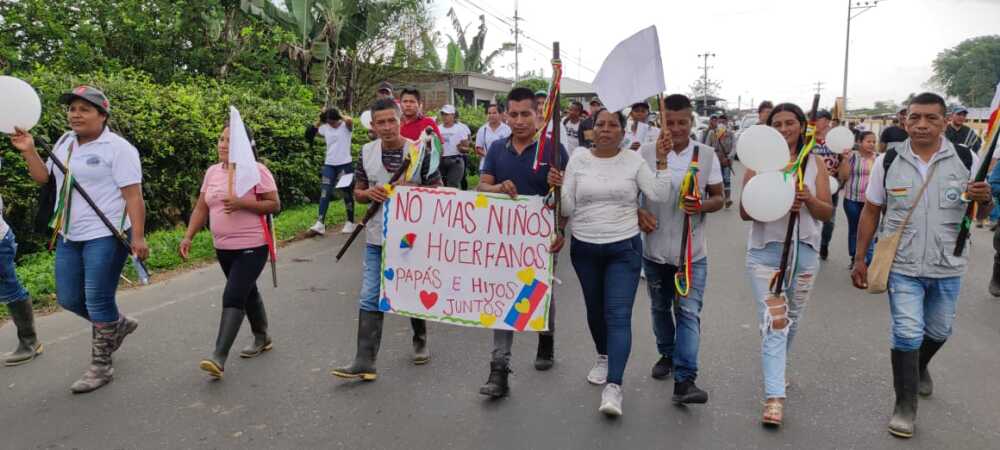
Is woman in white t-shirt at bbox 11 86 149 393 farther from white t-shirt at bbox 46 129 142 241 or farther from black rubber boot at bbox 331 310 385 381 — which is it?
black rubber boot at bbox 331 310 385 381

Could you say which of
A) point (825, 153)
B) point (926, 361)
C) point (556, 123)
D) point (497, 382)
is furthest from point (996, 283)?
point (497, 382)

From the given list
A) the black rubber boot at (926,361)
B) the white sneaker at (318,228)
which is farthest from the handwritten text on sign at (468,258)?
the white sneaker at (318,228)

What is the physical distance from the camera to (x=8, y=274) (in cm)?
438

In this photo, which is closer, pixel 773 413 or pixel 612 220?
pixel 773 413

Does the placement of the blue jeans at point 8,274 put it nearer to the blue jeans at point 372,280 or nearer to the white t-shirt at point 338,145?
the blue jeans at point 372,280

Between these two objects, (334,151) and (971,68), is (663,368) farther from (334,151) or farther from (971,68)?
(971,68)

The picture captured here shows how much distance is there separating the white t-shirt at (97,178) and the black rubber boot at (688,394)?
3495 mm

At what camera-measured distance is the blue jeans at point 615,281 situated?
12.0ft

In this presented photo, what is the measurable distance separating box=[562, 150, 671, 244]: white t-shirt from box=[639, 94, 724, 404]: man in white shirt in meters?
0.14

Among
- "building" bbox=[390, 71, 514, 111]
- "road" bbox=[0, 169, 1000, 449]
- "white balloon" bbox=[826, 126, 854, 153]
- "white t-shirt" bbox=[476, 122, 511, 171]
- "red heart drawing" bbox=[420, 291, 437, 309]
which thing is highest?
"building" bbox=[390, 71, 514, 111]

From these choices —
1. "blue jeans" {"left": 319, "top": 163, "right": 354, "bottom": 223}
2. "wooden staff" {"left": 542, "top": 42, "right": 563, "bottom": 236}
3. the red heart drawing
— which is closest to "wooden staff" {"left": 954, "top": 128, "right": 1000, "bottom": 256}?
"wooden staff" {"left": 542, "top": 42, "right": 563, "bottom": 236}

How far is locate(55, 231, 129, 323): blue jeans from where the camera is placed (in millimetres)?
4015

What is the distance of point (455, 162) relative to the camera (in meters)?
9.84

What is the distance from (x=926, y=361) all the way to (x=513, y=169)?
2613 millimetres
